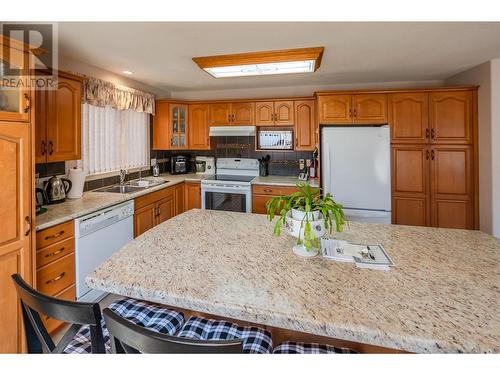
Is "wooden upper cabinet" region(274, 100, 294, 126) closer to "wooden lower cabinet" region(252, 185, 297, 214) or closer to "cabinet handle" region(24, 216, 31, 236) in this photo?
"wooden lower cabinet" region(252, 185, 297, 214)

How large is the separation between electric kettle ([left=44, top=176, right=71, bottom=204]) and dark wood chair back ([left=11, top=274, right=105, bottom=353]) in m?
1.76

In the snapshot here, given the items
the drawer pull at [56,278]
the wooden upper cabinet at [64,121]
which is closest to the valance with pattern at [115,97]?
the wooden upper cabinet at [64,121]

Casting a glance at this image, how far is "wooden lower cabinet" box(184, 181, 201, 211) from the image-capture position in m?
3.96

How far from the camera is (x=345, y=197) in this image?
129 inches

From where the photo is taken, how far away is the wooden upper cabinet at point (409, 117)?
3184 mm

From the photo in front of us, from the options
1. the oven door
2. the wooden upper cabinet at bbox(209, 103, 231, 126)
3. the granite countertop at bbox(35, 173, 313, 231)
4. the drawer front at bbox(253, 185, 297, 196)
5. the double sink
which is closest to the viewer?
the granite countertop at bbox(35, 173, 313, 231)

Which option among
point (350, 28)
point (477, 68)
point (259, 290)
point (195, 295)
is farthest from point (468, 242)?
point (477, 68)

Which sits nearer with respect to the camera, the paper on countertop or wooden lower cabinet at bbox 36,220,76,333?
the paper on countertop

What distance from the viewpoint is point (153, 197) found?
3250 millimetres

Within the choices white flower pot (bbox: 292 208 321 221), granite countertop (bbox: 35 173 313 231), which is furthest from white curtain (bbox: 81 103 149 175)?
white flower pot (bbox: 292 208 321 221)

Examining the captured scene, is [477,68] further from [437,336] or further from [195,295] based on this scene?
[195,295]

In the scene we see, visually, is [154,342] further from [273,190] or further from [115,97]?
[115,97]

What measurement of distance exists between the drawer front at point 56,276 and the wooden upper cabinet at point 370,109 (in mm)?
3307

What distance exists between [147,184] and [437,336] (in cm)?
340
